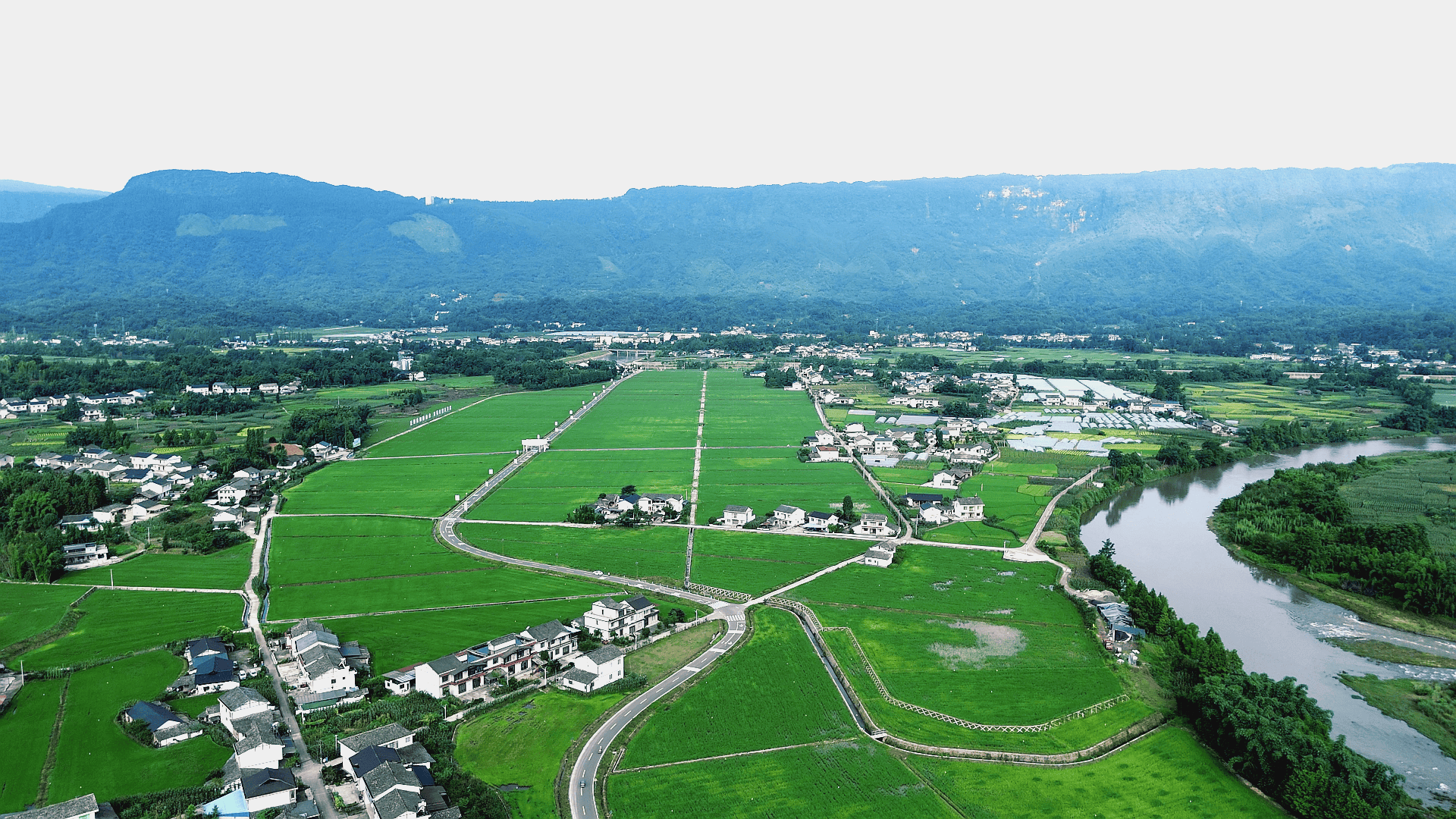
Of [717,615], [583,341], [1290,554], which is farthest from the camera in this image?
[583,341]

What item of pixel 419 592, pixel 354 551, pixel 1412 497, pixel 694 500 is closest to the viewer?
pixel 419 592

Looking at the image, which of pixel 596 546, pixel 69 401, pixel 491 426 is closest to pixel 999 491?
pixel 596 546

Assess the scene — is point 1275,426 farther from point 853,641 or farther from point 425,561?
point 425,561

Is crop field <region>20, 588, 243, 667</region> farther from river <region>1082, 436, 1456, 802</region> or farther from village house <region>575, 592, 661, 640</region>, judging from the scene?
river <region>1082, 436, 1456, 802</region>

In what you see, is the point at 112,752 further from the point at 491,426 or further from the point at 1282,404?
the point at 1282,404

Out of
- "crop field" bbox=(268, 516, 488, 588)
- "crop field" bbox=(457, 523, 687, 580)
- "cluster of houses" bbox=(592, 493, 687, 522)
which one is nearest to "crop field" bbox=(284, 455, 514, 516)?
"crop field" bbox=(268, 516, 488, 588)

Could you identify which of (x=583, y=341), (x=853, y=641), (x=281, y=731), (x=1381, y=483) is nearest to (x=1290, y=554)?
(x=1381, y=483)
